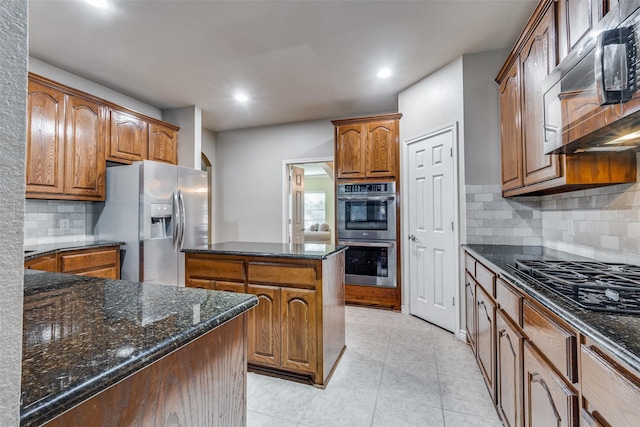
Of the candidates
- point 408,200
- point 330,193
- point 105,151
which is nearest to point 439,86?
point 408,200

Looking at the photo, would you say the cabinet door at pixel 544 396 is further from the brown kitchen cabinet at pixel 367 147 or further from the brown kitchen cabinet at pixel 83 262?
the brown kitchen cabinet at pixel 83 262

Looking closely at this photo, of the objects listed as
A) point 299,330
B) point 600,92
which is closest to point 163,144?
point 299,330

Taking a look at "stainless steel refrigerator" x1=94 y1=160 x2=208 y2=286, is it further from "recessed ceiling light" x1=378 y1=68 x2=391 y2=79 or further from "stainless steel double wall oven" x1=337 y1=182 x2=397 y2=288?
"recessed ceiling light" x1=378 y1=68 x2=391 y2=79

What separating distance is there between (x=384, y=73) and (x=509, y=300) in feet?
8.62

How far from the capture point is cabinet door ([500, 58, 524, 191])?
2166 mm

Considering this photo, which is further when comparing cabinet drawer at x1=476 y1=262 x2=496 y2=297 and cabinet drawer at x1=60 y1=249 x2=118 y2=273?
cabinet drawer at x1=60 y1=249 x2=118 y2=273

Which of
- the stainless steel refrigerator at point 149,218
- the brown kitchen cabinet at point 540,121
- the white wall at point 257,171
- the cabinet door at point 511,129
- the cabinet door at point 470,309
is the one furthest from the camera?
the white wall at point 257,171

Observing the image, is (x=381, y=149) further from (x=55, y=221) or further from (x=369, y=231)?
(x=55, y=221)

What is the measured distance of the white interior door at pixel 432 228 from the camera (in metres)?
2.96

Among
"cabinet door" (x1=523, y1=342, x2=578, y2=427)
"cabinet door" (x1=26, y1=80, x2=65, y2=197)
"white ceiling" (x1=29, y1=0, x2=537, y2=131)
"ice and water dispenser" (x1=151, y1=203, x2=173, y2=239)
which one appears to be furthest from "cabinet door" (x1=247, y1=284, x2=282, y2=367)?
"cabinet door" (x1=26, y1=80, x2=65, y2=197)

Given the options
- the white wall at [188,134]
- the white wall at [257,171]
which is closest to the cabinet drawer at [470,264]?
the white wall at [257,171]

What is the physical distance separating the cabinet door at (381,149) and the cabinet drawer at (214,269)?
2.12m

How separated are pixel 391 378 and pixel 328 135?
3.49 metres

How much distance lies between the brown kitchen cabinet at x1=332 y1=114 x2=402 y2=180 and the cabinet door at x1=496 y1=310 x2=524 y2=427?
2352 mm
